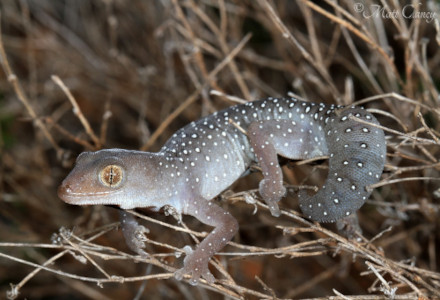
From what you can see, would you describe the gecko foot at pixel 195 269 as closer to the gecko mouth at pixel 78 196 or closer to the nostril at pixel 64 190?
the gecko mouth at pixel 78 196

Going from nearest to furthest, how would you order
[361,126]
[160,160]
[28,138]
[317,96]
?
[361,126] < [160,160] < [317,96] < [28,138]

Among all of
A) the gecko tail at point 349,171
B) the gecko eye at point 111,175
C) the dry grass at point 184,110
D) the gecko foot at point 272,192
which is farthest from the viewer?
the dry grass at point 184,110

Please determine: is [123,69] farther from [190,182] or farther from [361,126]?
[361,126]

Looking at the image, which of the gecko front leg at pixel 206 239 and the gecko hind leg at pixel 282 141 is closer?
the gecko front leg at pixel 206 239

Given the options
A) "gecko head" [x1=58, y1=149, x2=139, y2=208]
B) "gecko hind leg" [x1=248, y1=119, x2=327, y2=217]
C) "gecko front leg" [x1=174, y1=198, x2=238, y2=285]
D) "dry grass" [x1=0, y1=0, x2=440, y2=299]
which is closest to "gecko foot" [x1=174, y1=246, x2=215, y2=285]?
"gecko front leg" [x1=174, y1=198, x2=238, y2=285]

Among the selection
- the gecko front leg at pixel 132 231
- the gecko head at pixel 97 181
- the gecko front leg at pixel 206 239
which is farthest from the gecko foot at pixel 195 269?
the gecko head at pixel 97 181

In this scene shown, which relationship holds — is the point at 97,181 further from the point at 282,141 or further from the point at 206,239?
the point at 282,141

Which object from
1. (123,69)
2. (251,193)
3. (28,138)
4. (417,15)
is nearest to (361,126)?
(251,193)
